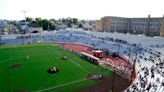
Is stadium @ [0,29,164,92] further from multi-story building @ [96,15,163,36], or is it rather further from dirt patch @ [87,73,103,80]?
multi-story building @ [96,15,163,36]

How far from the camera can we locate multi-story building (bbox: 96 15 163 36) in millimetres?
63412

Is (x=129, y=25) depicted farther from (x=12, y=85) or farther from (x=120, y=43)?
(x=12, y=85)

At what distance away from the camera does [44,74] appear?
80.0ft

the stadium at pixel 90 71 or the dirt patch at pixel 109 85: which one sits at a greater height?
the stadium at pixel 90 71

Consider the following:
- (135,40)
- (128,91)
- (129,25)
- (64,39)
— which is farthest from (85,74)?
(129,25)

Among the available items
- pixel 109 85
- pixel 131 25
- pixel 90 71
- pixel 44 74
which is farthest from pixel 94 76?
pixel 131 25

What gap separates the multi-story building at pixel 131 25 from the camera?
6341 centimetres

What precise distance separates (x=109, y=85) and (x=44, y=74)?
938 centimetres

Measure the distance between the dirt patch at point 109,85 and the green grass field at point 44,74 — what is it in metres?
0.94

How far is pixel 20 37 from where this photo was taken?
53406 millimetres

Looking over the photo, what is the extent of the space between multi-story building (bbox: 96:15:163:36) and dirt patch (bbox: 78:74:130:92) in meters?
45.3

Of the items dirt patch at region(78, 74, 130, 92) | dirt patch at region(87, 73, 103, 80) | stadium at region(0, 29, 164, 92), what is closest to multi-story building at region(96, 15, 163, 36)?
stadium at region(0, 29, 164, 92)

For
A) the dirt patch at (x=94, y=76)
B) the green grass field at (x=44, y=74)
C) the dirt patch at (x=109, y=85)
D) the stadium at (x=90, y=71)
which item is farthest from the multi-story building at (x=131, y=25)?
the dirt patch at (x=94, y=76)

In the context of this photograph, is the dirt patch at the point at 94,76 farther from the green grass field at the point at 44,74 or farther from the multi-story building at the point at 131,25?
the multi-story building at the point at 131,25
